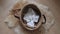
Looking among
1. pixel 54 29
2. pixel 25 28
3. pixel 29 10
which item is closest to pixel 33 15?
pixel 29 10

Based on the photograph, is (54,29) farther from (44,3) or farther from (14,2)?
(14,2)

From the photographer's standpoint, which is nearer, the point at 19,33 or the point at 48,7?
the point at 19,33

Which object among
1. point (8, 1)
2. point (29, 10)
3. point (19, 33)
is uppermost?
point (8, 1)

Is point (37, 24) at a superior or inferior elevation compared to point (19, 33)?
superior

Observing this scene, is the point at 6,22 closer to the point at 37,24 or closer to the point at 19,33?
the point at 19,33

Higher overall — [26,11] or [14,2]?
[14,2]

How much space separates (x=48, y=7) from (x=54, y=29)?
30cm

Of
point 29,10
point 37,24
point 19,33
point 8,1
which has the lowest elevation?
point 19,33

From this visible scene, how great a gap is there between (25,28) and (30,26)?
0.07 meters

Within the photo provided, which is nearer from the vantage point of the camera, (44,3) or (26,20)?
(26,20)

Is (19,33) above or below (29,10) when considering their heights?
below

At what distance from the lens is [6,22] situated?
1796mm

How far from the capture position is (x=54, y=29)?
1.79m

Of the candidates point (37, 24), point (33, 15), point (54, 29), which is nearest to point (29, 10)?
point (33, 15)
